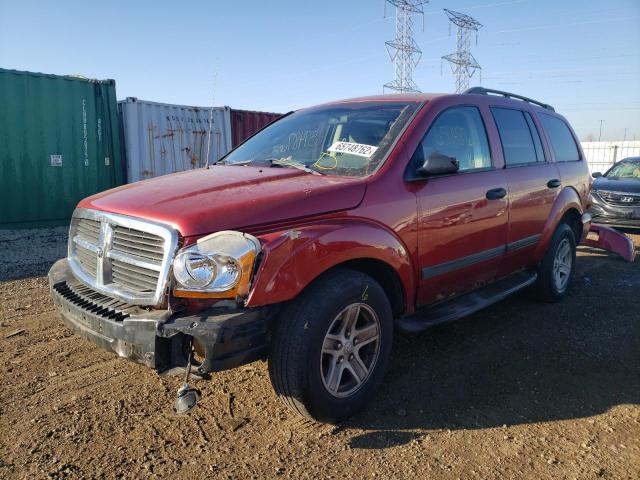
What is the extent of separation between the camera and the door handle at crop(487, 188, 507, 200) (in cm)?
378

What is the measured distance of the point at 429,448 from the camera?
2.65 meters

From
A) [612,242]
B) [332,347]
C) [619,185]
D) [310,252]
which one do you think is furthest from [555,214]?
[619,185]

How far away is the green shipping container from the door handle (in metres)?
8.61

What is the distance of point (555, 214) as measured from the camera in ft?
15.6

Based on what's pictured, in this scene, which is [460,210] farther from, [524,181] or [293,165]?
[293,165]

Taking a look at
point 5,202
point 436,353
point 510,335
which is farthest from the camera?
point 5,202

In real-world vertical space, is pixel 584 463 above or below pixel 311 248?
below

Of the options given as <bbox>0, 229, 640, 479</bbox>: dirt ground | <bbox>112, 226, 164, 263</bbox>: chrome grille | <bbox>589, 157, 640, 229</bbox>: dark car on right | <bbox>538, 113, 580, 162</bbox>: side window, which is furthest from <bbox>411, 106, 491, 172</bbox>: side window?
<bbox>589, 157, 640, 229</bbox>: dark car on right

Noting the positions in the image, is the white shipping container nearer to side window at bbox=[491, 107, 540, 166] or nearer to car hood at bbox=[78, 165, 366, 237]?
side window at bbox=[491, 107, 540, 166]

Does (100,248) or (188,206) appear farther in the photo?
(100,248)

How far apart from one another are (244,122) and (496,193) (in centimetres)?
1031

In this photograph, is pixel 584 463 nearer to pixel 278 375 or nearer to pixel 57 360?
pixel 278 375

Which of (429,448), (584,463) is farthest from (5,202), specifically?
(584,463)

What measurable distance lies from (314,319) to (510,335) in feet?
7.94
